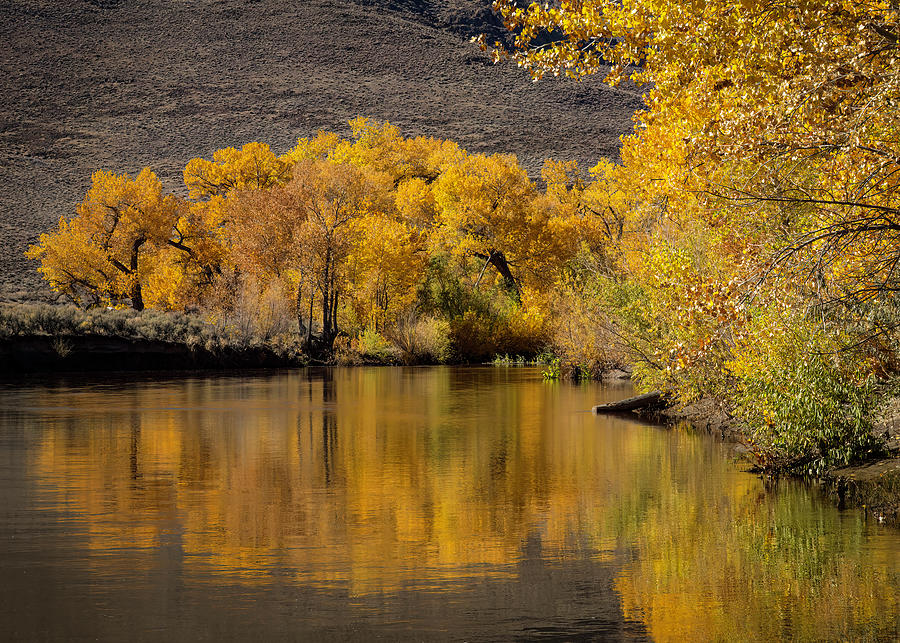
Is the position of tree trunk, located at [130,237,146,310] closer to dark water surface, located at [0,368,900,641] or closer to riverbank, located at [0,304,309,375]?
riverbank, located at [0,304,309,375]

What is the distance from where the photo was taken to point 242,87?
423 feet

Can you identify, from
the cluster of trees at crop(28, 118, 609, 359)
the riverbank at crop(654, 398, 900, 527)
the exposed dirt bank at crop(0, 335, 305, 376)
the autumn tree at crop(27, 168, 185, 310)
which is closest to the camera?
the riverbank at crop(654, 398, 900, 527)

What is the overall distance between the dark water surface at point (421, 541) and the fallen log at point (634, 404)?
10.3ft

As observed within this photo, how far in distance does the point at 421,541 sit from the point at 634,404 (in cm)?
1308

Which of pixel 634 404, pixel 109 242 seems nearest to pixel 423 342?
pixel 109 242

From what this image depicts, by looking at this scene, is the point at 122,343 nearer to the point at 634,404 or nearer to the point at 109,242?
the point at 109,242

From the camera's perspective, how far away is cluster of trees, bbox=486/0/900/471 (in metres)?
9.30

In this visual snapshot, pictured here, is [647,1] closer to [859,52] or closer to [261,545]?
[859,52]

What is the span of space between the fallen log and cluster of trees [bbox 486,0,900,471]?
551 centimetres

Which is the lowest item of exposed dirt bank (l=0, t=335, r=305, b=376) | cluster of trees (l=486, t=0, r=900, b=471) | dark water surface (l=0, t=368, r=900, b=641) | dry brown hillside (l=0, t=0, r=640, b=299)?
dark water surface (l=0, t=368, r=900, b=641)

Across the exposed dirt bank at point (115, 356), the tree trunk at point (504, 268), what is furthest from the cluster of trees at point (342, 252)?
the exposed dirt bank at point (115, 356)

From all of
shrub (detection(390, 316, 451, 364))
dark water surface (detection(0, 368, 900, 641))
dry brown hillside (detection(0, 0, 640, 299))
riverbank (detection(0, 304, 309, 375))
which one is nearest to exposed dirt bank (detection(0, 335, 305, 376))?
riverbank (detection(0, 304, 309, 375))

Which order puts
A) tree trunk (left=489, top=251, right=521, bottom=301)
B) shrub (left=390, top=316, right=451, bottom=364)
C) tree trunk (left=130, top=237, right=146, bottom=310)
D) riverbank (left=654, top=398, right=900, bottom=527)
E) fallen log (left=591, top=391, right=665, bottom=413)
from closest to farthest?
riverbank (left=654, top=398, right=900, bottom=527)
fallen log (left=591, top=391, right=665, bottom=413)
shrub (left=390, top=316, right=451, bottom=364)
tree trunk (left=489, top=251, right=521, bottom=301)
tree trunk (left=130, top=237, right=146, bottom=310)

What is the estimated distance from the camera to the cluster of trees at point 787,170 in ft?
30.5
